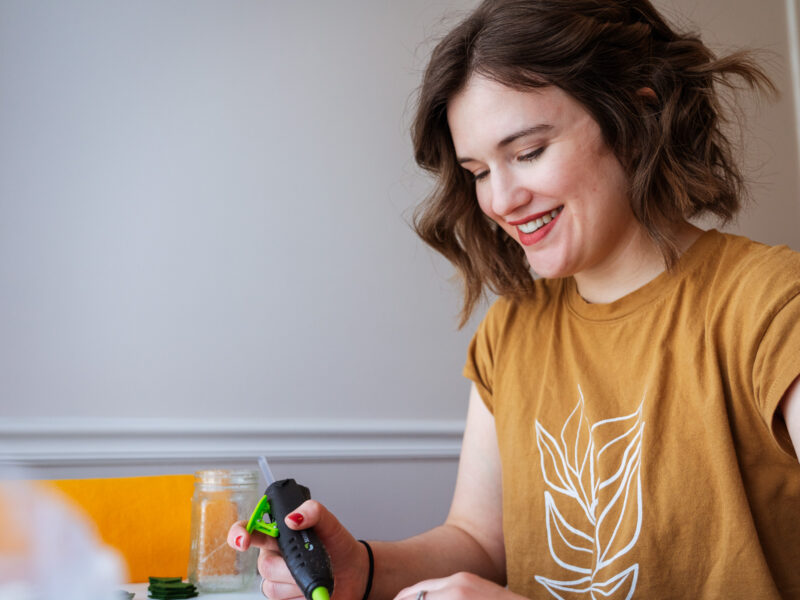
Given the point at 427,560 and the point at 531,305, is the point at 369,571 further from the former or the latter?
the point at 531,305

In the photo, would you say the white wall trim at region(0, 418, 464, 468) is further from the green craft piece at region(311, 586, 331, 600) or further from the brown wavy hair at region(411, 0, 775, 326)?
the green craft piece at region(311, 586, 331, 600)

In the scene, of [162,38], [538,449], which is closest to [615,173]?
[538,449]

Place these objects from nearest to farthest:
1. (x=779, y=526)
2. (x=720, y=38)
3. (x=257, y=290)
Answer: (x=779, y=526)
(x=257, y=290)
(x=720, y=38)

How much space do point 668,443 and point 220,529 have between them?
0.52m

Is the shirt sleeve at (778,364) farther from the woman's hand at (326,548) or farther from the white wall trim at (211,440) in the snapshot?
the white wall trim at (211,440)

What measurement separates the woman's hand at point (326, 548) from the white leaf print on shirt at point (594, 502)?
0.23m

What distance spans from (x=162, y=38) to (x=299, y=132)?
0.28 m

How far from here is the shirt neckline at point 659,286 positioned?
2.72 feet

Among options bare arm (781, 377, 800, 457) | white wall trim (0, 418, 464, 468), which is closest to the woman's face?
bare arm (781, 377, 800, 457)

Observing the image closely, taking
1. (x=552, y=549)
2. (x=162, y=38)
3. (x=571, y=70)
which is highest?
(x=162, y=38)

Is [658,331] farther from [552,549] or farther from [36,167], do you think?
[36,167]

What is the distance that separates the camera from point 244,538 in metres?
0.64

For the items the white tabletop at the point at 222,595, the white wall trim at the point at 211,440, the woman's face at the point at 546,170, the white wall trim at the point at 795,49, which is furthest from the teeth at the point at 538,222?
the white wall trim at the point at 795,49

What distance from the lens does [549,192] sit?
2.65 feet
